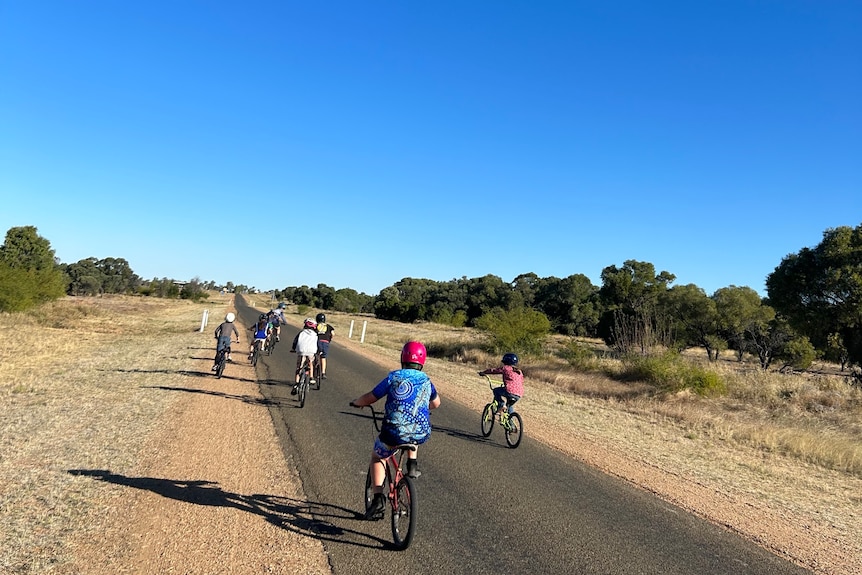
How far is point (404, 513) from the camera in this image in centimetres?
497

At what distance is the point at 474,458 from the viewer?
845cm

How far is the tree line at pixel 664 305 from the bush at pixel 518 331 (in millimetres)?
62

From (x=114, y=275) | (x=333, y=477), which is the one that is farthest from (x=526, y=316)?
(x=114, y=275)

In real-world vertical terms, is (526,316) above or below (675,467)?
above

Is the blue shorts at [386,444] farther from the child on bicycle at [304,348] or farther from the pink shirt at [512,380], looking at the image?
the child on bicycle at [304,348]

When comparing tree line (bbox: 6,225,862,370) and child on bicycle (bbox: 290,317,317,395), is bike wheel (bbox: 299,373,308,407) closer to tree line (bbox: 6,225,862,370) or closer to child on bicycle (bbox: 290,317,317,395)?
child on bicycle (bbox: 290,317,317,395)

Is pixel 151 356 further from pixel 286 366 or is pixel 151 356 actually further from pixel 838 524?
pixel 838 524

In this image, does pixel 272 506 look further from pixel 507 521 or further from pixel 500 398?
pixel 500 398

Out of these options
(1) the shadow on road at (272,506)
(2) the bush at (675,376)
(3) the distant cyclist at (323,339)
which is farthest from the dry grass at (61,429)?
(2) the bush at (675,376)

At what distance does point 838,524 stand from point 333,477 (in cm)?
686

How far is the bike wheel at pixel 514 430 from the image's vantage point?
30.8 feet

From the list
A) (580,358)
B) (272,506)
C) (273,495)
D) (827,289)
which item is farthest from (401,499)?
(827,289)

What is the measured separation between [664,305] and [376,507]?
50.6 m

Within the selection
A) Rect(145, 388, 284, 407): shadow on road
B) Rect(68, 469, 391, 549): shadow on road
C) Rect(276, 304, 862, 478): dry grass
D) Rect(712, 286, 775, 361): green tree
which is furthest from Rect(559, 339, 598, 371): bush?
Rect(712, 286, 775, 361): green tree
